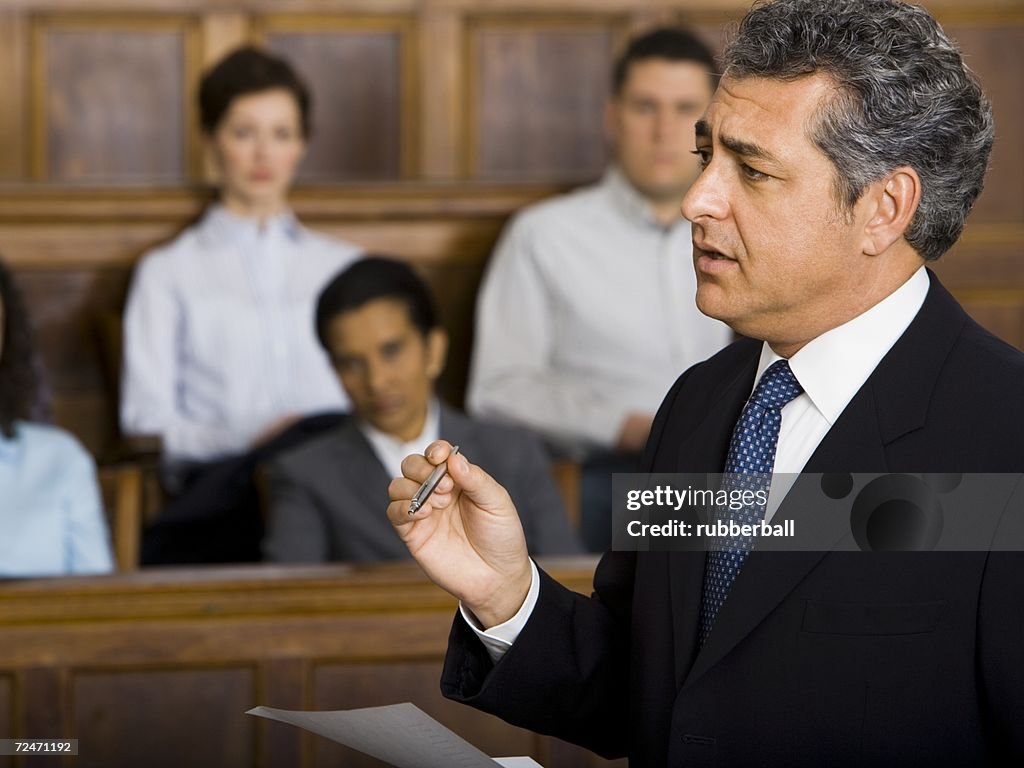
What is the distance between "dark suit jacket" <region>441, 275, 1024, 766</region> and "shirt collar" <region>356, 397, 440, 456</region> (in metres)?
1.46

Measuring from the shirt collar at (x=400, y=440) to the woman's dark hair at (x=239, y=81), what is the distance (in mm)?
1149

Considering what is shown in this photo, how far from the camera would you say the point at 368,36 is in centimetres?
485

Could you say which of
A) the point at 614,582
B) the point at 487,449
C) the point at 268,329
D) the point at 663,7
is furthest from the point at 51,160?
the point at 614,582

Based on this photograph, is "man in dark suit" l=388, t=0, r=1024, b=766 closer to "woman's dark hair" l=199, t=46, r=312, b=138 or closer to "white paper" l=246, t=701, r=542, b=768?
"white paper" l=246, t=701, r=542, b=768

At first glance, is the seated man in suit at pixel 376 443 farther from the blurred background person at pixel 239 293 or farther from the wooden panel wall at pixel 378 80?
the wooden panel wall at pixel 378 80

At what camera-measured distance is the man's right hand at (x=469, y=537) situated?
1332 millimetres

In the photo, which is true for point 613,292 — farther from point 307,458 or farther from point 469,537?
point 469,537

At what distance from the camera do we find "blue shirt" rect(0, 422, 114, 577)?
2.75 metres

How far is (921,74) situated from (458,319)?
2584 millimetres

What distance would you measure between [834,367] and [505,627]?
1.31 feet

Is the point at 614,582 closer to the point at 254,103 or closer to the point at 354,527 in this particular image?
the point at 354,527

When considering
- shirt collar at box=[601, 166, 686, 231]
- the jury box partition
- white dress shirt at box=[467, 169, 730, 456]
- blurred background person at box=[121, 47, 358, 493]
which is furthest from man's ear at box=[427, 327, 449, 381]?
the jury box partition

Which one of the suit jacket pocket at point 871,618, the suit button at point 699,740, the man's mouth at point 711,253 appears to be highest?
the man's mouth at point 711,253

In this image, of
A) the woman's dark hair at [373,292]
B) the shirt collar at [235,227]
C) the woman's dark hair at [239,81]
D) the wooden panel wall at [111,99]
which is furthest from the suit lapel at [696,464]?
the wooden panel wall at [111,99]
